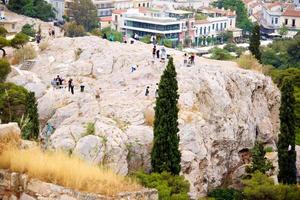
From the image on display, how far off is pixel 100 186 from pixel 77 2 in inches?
3720

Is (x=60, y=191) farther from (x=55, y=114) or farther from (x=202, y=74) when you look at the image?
(x=202, y=74)

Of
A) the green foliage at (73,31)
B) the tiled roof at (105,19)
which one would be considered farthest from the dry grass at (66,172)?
the tiled roof at (105,19)

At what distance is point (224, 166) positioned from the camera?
32.9 m

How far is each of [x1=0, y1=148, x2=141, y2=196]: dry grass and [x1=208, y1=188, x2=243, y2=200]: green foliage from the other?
20.4 metres

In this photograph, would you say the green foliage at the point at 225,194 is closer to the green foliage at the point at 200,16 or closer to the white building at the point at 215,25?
the white building at the point at 215,25

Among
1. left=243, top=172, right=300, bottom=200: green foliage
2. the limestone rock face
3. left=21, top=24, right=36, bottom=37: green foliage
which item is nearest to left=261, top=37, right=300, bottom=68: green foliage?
left=21, top=24, right=36, bottom=37: green foliage

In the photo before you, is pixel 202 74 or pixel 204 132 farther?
pixel 202 74

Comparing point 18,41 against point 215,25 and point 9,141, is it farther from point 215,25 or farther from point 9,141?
point 215,25

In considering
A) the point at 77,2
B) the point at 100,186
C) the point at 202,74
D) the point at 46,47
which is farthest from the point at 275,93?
the point at 77,2

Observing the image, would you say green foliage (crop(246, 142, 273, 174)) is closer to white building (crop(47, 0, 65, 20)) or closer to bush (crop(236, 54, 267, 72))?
bush (crop(236, 54, 267, 72))

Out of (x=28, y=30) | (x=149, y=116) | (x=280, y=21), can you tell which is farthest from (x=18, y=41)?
(x=280, y=21)

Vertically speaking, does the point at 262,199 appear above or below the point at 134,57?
below

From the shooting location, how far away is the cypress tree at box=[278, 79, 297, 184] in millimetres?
29297

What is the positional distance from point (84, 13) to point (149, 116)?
72367 mm
